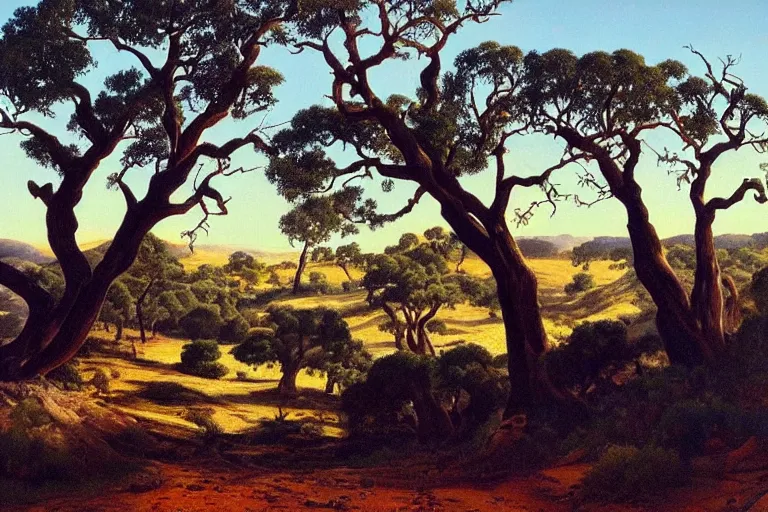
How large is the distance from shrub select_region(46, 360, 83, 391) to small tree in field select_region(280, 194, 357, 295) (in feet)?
28.0

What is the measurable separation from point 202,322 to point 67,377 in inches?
786

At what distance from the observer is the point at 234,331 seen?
40688mm

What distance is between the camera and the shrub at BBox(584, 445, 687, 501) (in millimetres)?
8617

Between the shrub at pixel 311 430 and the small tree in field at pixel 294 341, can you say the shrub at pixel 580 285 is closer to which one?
the small tree in field at pixel 294 341

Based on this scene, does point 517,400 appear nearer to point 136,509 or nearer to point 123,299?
point 136,509

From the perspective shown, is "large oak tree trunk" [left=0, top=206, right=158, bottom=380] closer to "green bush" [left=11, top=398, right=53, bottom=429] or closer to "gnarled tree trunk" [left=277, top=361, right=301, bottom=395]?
"green bush" [left=11, top=398, right=53, bottom=429]

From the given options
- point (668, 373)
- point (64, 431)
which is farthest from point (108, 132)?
point (668, 373)

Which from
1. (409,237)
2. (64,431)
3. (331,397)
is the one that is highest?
(409,237)

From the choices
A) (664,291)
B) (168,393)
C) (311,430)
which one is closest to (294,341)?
(168,393)

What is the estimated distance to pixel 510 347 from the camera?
1505 centimetres

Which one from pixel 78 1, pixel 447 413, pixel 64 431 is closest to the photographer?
pixel 64 431

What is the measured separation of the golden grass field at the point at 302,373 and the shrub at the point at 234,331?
6.37 feet

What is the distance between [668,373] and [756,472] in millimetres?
5135

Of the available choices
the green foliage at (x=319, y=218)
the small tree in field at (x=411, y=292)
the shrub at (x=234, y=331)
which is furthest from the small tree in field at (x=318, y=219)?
the shrub at (x=234, y=331)
